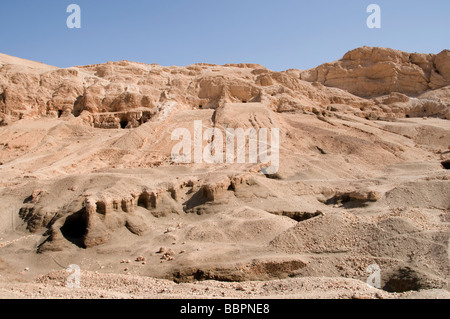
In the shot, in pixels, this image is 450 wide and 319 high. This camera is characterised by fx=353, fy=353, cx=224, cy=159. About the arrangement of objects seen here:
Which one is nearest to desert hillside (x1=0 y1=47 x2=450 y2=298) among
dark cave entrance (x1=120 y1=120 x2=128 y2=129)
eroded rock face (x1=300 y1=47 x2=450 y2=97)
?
dark cave entrance (x1=120 y1=120 x2=128 y2=129)

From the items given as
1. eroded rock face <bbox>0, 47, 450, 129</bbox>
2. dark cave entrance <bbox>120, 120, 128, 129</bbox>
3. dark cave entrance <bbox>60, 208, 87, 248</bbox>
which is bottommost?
dark cave entrance <bbox>60, 208, 87, 248</bbox>

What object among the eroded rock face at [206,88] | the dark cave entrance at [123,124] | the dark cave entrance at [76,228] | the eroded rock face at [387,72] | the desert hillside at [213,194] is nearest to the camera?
the desert hillside at [213,194]

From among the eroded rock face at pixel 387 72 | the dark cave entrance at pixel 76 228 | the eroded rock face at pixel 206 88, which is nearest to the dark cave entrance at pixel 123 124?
the eroded rock face at pixel 206 88

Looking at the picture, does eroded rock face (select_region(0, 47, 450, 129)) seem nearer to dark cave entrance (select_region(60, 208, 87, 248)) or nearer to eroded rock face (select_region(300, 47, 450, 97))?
eroded rock face (select_region(300, 47, 450, 97))

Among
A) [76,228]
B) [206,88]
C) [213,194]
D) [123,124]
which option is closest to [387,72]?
[206,88]

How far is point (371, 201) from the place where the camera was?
33.3ft

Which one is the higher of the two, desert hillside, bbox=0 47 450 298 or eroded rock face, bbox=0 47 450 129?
eroded rock face, bbox=0 47 450 129

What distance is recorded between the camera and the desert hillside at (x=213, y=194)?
630 centimetres

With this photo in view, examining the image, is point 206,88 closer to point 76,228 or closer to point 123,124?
point 123,124

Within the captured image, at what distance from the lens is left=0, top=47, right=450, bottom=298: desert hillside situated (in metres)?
6.30

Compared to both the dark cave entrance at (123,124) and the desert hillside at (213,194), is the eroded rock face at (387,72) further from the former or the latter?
the dark cave entrance at (123,124)
